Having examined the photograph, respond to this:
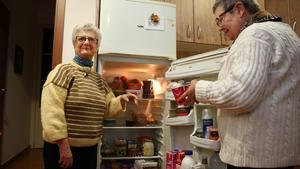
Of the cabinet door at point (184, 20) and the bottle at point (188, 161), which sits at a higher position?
the cabinet door at point (184, 20)

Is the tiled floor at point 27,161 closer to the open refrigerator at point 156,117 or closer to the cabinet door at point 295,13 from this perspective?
the open refrigerator at point 156,117

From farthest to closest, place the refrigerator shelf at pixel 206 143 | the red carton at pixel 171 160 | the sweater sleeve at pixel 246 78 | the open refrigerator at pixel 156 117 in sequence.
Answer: the red carton at pixel 171 160
the open refrigerator at pixel 156 117
the refrigerator shelf at pixel 206 143
the sweater sleeve at pixel 246 78

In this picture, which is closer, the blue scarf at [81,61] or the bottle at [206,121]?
the bottle at [206,121]

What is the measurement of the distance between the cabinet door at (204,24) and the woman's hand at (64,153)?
55.9 inches

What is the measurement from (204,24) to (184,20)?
191 millimetres

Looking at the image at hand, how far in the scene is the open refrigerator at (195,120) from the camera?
1.28 m

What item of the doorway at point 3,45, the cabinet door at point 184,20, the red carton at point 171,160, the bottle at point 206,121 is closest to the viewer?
the bottle at point 206,121

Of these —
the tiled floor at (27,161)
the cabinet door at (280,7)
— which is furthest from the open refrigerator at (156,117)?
the tiled floor at (27,161)

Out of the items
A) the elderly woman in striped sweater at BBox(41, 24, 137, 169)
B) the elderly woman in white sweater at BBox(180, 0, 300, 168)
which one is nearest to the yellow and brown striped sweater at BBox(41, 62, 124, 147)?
the elderly woman in striped sweater at BBox(41, 24, 137, 169)

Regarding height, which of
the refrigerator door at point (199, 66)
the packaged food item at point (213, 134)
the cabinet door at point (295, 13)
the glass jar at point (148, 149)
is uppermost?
the cabinet door at point (295, 13)

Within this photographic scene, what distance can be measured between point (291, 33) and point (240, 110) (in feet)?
1.11

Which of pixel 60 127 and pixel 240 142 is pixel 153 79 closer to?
pixel 60 127

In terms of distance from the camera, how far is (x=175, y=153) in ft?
4.97

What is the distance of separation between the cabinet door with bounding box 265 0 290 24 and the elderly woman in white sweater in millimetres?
1619
